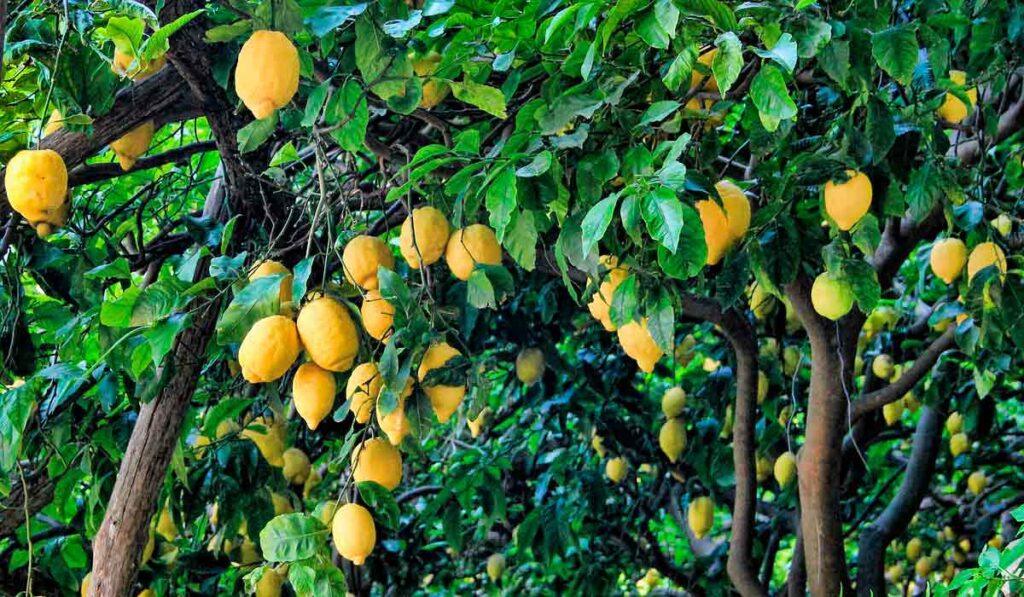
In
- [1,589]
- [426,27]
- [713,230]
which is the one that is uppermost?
[426,27]

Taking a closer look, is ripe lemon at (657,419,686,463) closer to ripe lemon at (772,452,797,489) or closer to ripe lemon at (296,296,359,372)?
ripe lemon at (772,452,797,489)

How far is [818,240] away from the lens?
2947mm

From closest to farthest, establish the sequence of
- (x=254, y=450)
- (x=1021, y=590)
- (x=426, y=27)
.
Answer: (x=1021, y=590)
(x=426, y=27)
(x=254, y=450)

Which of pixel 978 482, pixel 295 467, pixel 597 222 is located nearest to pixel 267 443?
pixel 295 467

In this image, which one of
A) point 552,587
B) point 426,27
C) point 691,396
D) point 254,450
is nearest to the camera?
point 426,27

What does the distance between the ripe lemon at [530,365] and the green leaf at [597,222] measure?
230 cm

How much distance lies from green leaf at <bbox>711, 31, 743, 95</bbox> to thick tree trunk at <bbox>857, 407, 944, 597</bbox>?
2.65m

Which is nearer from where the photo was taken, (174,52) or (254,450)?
(174,52)

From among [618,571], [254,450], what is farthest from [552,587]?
[254,450]

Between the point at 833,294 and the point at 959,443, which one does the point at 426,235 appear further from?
the point at 959,443

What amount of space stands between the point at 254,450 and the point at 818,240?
1.70m

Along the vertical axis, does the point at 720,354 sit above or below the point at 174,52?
below

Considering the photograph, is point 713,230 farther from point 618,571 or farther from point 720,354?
point 618,571

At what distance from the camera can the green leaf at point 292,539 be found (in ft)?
7.78
